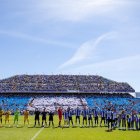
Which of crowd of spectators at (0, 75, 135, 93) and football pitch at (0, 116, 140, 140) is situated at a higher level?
crowd of spectators at (0, 75, 135, 93)

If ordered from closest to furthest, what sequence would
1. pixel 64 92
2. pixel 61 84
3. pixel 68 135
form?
pixel 68 135
pixel 64 92
pixel 61 84

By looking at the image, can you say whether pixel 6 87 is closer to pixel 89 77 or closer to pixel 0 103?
pixel 0 103

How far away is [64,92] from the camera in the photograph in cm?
8838

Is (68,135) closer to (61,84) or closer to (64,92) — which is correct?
(64,92)

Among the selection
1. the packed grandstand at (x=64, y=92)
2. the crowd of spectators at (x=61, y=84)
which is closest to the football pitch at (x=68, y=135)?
the packed grandstand at (x=64, y=92)

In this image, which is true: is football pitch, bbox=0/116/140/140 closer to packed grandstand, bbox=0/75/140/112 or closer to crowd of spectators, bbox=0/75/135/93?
packed grandstand, bbox=0/75/140/112

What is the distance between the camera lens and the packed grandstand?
79.7 metres

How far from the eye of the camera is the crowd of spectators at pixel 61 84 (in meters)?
89.5

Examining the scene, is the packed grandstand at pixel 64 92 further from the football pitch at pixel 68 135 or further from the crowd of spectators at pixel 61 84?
the football pitch at pixel 68 135

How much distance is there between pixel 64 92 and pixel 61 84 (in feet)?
12.6

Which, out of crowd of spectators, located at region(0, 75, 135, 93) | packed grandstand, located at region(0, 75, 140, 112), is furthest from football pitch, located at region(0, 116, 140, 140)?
crowd of spectators, located at region(0, 75, 135, 93)

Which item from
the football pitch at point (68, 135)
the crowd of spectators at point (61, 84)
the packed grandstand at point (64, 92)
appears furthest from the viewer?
the crowd of spectators at point (61, 84)

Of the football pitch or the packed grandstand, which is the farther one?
the packed grandstand

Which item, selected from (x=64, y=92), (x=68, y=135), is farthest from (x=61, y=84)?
(x=68, y=135)
